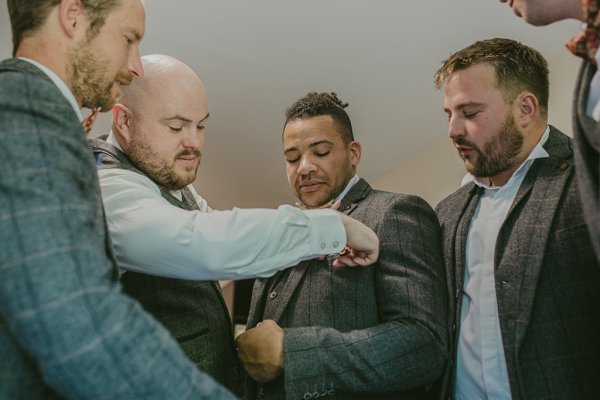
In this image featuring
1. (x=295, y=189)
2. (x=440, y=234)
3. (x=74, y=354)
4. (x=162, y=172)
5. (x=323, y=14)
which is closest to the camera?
(x=74, y=354)

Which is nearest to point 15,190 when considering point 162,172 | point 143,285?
point 143,285

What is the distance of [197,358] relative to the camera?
1210 millimetres

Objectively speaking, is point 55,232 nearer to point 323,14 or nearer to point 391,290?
point 391,290

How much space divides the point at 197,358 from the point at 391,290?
0.52 meters

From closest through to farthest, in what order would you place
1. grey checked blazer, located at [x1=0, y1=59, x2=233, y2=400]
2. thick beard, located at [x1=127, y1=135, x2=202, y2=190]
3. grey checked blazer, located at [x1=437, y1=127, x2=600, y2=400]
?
grey checked blazer, located at [x1=0, y1=59, x2=233, y2=400]
grey checked blazer, located at [x1=437, y1=127, x2=600, y2=400]
thick beard, located at [x1=127, y1=135, x2=202, y2=190]

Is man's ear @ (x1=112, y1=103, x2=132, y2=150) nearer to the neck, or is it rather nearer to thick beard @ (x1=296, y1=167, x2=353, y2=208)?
the neck

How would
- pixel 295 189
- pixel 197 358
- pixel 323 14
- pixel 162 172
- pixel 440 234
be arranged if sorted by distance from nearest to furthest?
pixel 197 358
pixel 162 172
pixel 440 234
pixel 295 189
pixel 323 14

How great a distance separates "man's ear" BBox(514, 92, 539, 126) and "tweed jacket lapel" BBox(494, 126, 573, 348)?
0.18 metres

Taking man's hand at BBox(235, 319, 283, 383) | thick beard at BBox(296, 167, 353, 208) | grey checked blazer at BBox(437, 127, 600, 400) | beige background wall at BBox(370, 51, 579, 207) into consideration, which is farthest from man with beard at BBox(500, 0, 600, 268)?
beige background wall at BBox(370, 51, 579, 207)

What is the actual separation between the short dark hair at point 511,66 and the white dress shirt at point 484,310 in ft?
0.59

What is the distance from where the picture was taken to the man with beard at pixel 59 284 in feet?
2.30

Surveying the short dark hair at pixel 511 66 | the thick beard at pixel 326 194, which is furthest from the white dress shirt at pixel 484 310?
Result: the thick beard at pixel 326 194

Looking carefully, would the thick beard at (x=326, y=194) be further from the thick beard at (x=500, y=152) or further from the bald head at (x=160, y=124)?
the bald head at (x=160, y=124)

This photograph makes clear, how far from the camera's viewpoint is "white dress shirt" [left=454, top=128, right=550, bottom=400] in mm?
1407
